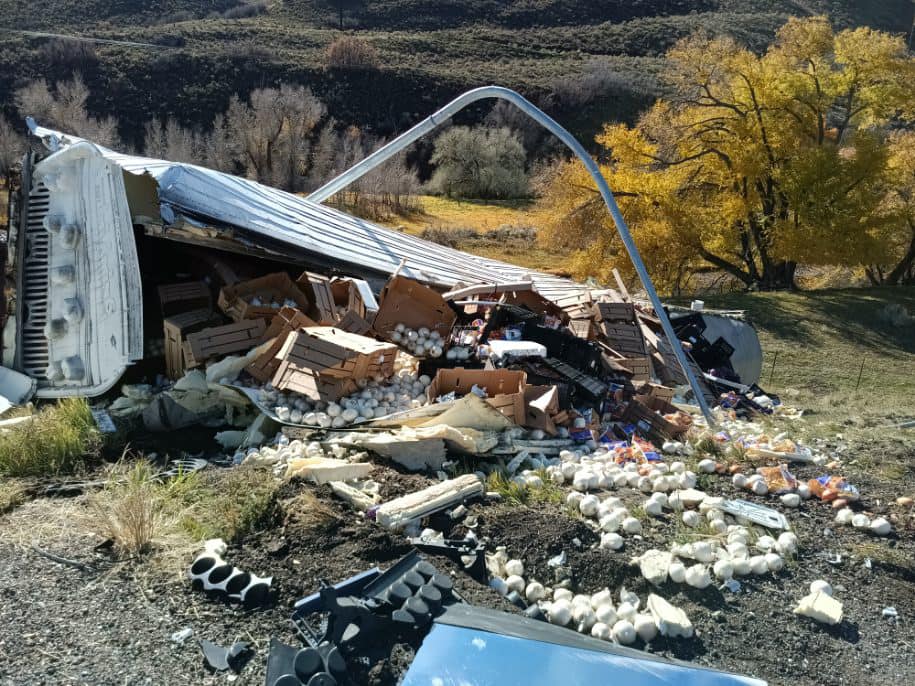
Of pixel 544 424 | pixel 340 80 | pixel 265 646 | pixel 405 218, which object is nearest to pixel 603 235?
pixel 405 218

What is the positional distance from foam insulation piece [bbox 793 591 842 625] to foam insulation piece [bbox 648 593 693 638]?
725mm

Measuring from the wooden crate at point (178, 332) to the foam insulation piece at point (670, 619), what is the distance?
17.2ft

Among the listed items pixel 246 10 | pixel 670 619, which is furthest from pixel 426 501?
pixel 246 10

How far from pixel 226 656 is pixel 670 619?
2217 mm

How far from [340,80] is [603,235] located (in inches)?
1210

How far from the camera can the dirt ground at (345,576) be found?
3381 millimetres

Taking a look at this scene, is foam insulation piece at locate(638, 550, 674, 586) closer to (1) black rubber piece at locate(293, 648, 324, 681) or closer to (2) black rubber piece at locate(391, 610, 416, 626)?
(2) black rubber piece at locate(391, 610, 416, 626)

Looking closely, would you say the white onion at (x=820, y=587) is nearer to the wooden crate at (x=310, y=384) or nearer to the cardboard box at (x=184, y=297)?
the wooden crate at (x=310, y=384)

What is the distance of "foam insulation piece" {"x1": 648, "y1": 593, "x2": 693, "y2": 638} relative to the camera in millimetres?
3992

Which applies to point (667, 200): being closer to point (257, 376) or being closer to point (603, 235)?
point (603, 235)

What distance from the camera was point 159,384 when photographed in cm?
777

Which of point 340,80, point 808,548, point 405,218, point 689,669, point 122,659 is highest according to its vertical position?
point 340,80

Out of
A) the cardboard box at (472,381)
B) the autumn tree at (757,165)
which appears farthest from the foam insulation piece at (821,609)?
the autumn tree at (757,165)

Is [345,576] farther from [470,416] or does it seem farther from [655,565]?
[470,416]
